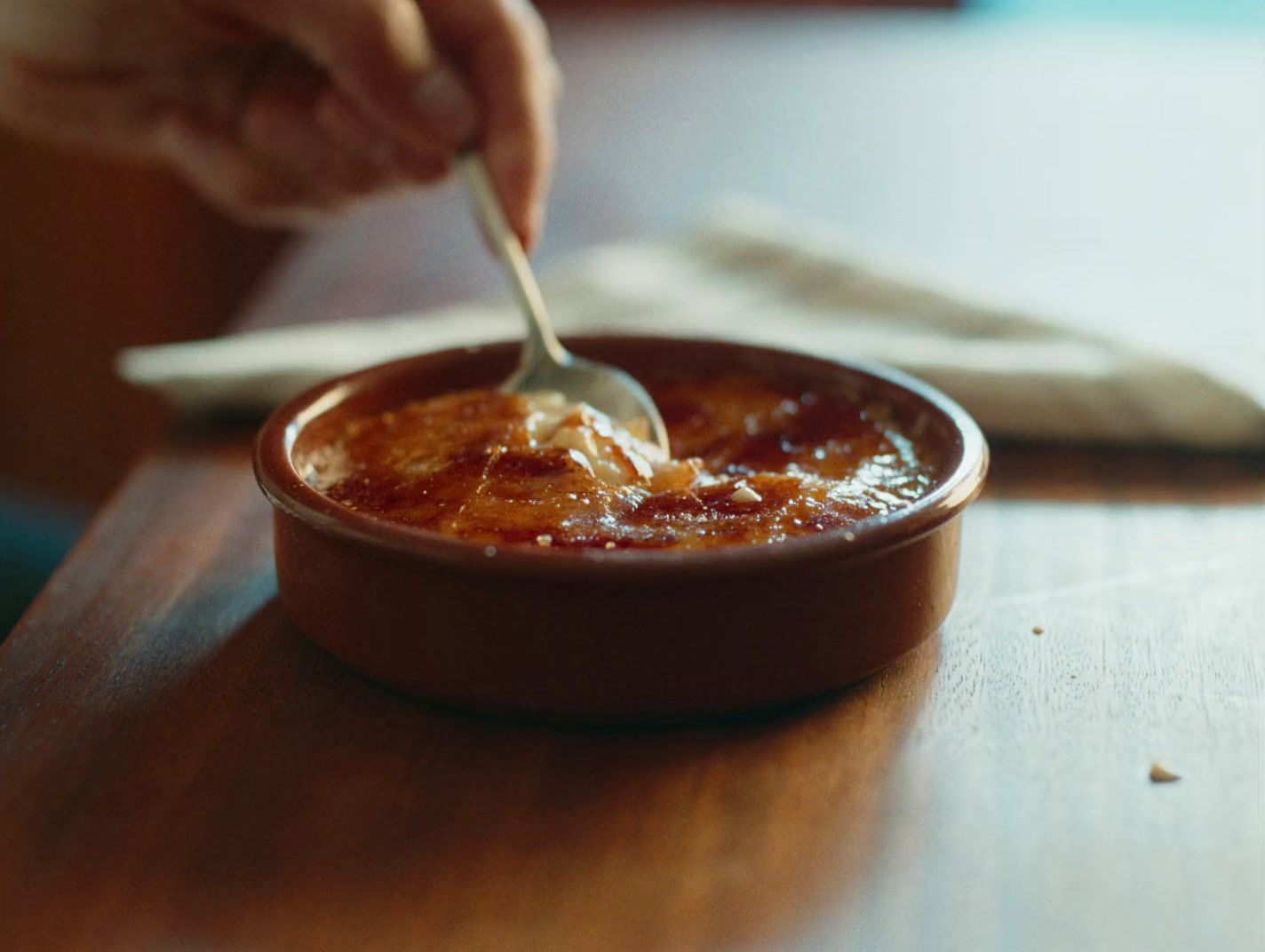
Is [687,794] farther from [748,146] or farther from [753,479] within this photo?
[748,146]

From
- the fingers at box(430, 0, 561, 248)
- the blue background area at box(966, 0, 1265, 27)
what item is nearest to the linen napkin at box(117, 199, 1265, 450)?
the fingers at box(430, 0, 561, 248)

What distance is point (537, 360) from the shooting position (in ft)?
3.44

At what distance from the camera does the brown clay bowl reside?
678 mm

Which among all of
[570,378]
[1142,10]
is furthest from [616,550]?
[1142,10]

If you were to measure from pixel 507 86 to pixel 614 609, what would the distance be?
0.69m

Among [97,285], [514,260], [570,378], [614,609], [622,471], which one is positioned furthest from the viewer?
[97,285]

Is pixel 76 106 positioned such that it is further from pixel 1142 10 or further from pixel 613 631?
pixel 1142 10

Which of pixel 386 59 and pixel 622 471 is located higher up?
pixel 386 59

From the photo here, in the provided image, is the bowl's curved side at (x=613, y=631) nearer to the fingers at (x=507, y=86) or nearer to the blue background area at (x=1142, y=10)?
the fingers at (x=507, y=86)

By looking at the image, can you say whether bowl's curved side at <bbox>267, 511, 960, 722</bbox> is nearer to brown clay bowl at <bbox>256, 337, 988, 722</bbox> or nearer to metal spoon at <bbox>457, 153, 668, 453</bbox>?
brown clay bowl at <bbox>256, 337, 988, 722</bbox>

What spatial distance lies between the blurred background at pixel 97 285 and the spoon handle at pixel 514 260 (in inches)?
78.6

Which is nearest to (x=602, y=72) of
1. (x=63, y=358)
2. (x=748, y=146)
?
(x=748, y=146)

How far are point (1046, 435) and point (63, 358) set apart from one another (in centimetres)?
260

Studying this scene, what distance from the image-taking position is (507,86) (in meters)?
1.24
